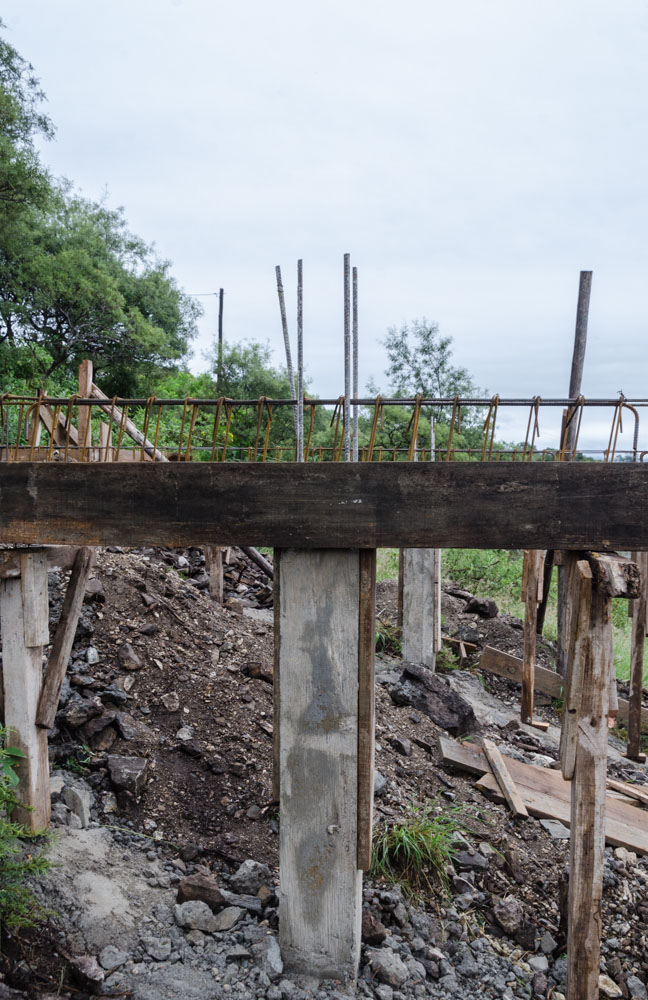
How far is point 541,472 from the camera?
356 centimetres

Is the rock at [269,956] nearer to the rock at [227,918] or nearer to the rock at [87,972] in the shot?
the rock at [227,918]

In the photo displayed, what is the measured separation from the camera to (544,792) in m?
6.19

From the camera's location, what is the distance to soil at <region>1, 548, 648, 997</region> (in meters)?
4.77

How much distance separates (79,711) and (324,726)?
261cm

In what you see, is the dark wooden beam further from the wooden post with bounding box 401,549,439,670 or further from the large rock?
the wooden post with bounding box 401,549,439,670

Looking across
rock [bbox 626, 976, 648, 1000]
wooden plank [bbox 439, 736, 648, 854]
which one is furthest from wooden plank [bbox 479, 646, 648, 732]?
rock [bbox 626, 976, 648, 1000]

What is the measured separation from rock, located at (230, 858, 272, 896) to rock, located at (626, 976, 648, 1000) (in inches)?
91.4

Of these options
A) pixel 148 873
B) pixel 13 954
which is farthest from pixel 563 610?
pixel 13 954

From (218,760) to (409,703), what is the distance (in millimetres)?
2756

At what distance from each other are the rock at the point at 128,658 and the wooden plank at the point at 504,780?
3.39 meters

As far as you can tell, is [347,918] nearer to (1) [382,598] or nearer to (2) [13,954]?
(2) [13,954]

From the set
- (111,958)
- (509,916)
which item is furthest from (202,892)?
(509,916)

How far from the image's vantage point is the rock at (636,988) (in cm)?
413

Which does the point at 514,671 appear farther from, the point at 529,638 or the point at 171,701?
the point at 171,701
